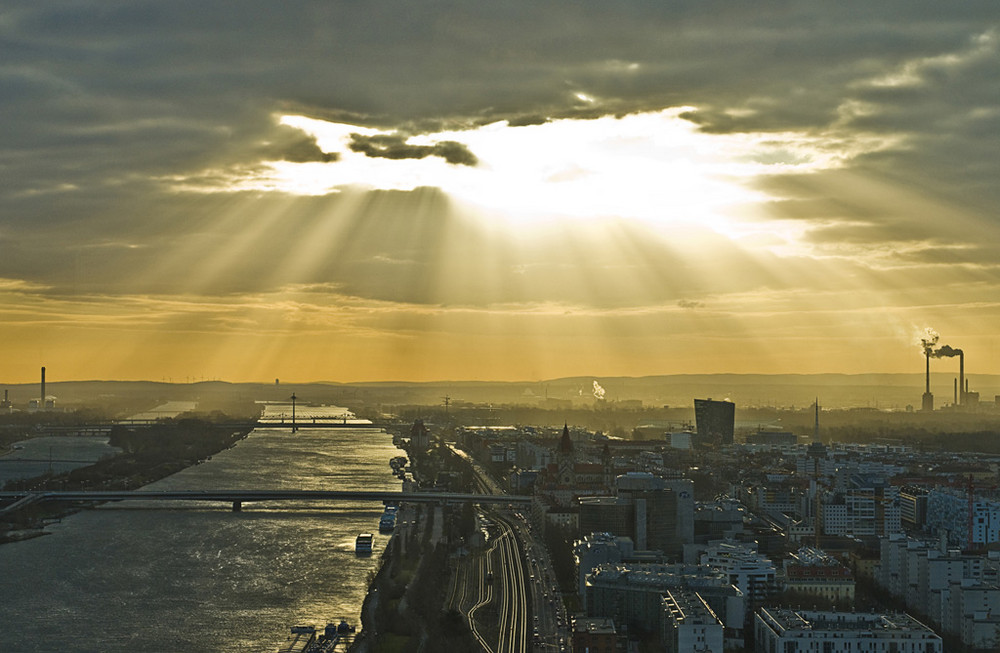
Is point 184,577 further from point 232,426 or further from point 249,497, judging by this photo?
point 232,426

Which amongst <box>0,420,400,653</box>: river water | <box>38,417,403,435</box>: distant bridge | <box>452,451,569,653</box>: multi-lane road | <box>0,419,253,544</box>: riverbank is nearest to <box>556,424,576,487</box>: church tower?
<box>0,420,400,653</box>: river water

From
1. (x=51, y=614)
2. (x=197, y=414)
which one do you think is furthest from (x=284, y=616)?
(x=197, y=414)

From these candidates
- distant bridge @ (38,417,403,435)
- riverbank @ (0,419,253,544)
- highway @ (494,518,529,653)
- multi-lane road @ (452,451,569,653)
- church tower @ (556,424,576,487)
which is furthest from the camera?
distant bridge @ (38,417,403,435)

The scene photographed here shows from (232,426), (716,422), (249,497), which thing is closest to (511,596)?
(249,497)

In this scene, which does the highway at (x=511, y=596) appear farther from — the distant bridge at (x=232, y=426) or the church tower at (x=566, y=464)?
the distant bridge at (x=232, y=426)

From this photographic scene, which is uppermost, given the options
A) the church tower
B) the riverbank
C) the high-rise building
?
the high-rise building

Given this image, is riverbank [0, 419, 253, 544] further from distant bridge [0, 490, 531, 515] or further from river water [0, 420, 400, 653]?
river water [0, 420, 400, 653]

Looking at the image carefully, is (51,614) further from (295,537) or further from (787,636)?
(787,636)
